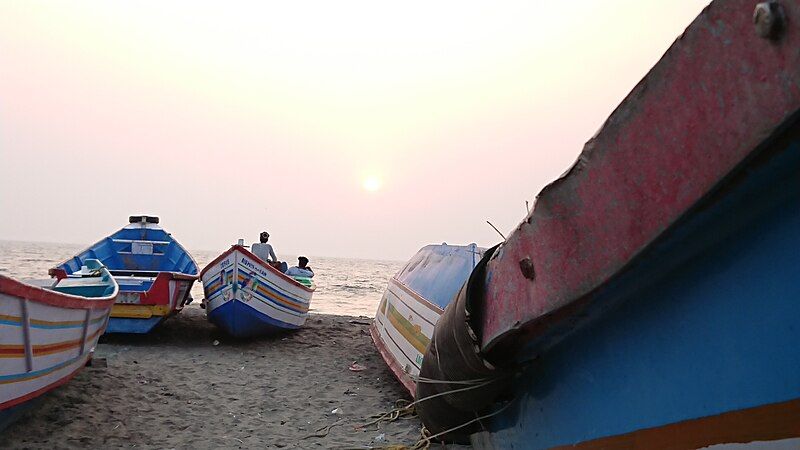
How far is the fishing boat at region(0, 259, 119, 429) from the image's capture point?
3561 mm

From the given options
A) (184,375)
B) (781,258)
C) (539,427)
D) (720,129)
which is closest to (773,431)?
(781,258)

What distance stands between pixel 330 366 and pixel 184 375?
1.94 meters

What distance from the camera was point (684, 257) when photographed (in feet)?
4.65

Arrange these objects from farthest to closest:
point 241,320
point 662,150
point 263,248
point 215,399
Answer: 1. point 263,248
2. point 241,320
3. point 215,399
4. point 662,150

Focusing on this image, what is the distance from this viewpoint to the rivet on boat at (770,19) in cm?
93

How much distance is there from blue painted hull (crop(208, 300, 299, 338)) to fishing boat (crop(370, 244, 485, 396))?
7.06 feet

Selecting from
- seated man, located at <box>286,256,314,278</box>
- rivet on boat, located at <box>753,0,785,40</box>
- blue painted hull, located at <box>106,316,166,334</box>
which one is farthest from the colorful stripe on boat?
seated man, located at <box>286,256,314,278</box>

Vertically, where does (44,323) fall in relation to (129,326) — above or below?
above

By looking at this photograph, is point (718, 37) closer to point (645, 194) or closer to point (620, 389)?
point (645, 194)

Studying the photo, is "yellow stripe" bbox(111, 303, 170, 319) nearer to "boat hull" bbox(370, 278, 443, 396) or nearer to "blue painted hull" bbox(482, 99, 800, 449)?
Result: "boat hull" bbox(370, 278, 443, 396)

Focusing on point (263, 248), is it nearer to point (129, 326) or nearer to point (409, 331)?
point (129, 326)

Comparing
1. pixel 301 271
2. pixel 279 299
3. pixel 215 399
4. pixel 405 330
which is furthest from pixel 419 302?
pixel 301 271

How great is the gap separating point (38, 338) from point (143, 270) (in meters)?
6.94

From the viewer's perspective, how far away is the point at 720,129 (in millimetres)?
1078
